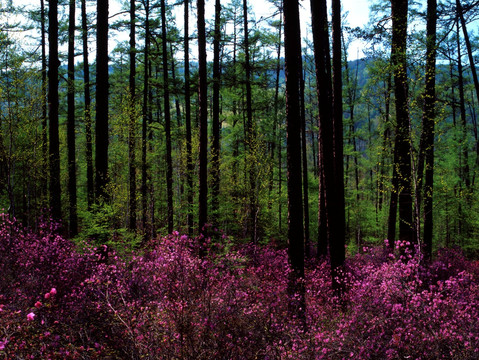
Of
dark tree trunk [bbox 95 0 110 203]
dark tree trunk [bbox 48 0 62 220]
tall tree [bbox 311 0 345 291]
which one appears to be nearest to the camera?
tall tree [bbox 311 0 345 291]

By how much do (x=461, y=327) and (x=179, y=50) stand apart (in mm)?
19851

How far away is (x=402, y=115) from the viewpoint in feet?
33.2

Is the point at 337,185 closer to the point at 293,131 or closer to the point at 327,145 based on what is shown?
the point at 327,145

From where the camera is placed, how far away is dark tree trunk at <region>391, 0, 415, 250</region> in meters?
9.16

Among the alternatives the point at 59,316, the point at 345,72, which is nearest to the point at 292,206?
the point at 59,316

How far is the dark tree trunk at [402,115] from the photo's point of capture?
9.16m

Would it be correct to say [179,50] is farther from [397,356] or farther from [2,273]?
[397,356]

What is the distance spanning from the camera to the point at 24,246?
21.4 feet

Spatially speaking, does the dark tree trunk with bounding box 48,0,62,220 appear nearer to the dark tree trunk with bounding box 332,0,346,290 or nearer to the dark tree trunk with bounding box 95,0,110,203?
the dark tree trunk with bounding box 95,0,110,203

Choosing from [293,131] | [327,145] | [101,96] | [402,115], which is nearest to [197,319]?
[293,131]

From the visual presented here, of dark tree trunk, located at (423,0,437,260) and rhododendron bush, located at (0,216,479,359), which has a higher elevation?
dark tree trunk, located at (423,0,437,260)

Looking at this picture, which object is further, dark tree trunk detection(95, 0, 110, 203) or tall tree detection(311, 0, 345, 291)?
dark tree trunk detection(95, 0, 110, 203)

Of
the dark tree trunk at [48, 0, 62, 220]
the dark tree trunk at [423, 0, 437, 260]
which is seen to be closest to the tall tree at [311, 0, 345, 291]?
the dark tree trunk at [423, 0, 437, 260]

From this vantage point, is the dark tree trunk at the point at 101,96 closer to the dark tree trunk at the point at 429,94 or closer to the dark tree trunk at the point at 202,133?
the dark tree trunk at the point at 202,133
